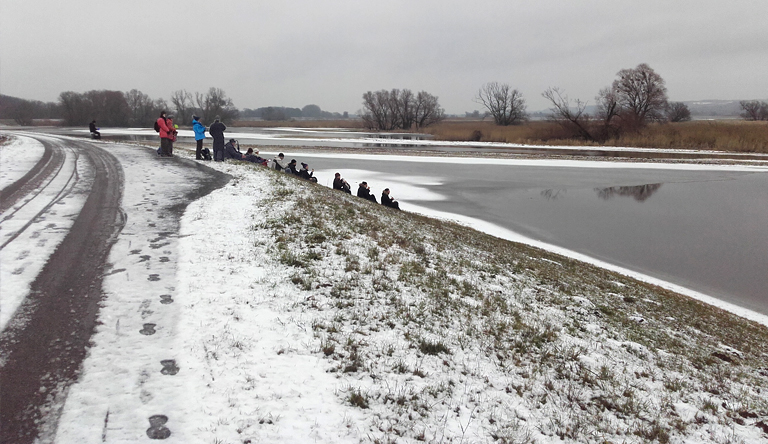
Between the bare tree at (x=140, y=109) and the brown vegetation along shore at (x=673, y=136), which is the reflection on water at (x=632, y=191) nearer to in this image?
the brown vegetation along shore at (x=673, y=136)

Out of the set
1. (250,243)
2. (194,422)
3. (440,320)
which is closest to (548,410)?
(440,320)

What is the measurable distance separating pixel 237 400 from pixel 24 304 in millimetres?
3140

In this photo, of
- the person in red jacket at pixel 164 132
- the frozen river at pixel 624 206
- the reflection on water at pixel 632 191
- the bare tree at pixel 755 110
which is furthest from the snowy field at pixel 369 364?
the bare tree at pixel 755 110

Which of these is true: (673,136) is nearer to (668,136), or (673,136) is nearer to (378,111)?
(668,136)

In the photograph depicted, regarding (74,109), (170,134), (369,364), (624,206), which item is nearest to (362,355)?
(369,364)

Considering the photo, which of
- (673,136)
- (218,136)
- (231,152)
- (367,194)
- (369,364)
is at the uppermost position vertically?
(673,136)

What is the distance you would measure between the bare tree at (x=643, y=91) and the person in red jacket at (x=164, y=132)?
61.5m

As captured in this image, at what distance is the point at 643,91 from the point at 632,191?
4994 centimetres

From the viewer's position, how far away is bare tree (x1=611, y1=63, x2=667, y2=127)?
206ft

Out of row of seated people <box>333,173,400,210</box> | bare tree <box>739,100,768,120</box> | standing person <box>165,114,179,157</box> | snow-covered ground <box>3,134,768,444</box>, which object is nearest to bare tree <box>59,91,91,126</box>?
standing person <box>165,114,179,157</box>

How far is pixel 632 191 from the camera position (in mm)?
23719

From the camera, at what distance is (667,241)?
47.7 ft

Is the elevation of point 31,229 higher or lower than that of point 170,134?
lower

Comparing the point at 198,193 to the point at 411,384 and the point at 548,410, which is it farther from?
the point at 548,410
